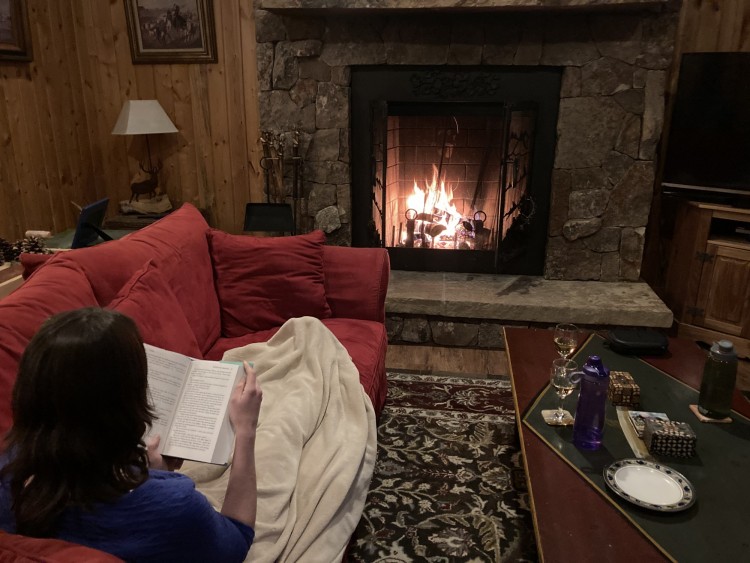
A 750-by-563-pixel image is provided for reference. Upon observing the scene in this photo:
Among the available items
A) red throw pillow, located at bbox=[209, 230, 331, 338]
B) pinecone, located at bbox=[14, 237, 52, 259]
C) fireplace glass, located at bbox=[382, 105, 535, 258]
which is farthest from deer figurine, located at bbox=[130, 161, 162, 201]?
red throw pillow, located at bbox=[209, 230, 331, 338]

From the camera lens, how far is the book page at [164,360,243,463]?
1176 millimetres

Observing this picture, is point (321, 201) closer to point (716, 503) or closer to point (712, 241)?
point (712, 241)

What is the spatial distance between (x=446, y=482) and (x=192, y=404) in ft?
3.71

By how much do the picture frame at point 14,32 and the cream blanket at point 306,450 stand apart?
2.24m

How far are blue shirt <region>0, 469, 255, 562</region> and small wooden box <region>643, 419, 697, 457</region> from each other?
1.11 meters

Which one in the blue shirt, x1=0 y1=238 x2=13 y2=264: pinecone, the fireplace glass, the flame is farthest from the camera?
the flame

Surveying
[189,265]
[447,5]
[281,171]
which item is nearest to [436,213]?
[281,171]

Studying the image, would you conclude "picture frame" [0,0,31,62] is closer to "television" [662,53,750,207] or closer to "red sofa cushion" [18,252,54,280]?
"red sofa cushion" [18,252,54,280]

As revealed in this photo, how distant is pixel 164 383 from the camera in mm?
1264

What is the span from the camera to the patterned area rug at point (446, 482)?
5.82ft

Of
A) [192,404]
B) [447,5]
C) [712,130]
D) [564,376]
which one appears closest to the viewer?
[192,404]

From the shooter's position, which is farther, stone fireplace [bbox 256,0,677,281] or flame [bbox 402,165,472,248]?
flame [bbox 402,165,472,248]

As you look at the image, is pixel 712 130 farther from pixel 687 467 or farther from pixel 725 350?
pixel 687 467

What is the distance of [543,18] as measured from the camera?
3039 mm
